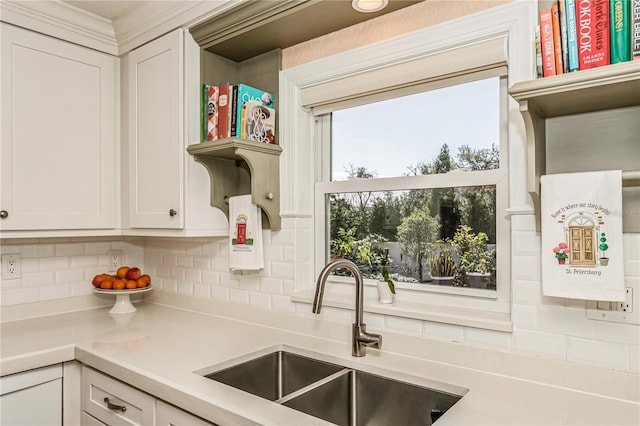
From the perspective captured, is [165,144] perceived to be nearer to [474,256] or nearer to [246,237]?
[246,237]

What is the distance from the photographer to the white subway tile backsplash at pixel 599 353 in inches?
47.2

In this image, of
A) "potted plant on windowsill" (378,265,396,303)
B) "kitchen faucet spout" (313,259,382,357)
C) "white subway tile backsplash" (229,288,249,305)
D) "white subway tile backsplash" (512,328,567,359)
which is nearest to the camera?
"white subway tile backsplash" (512,328,567,359)

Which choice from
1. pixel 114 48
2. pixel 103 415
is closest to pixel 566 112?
pixel 103 415

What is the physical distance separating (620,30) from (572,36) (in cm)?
10

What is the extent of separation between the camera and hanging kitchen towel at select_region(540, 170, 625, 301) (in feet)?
3.72

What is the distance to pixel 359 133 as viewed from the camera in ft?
6.46

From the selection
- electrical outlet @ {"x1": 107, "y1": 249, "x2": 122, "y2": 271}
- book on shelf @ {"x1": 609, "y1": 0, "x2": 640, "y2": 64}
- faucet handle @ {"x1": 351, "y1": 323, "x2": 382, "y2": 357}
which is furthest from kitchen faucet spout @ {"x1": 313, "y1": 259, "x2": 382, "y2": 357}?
electrical outlet @ {"x1": 107, "y1": 249, "x2": 122, "y2": 271}

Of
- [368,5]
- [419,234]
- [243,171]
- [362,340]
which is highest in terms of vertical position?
[368,5]

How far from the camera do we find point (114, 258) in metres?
2.54

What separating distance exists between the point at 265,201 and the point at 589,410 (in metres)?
1.36

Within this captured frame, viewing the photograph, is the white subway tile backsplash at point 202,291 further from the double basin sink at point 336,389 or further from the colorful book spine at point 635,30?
the colorful book spine at point 635,30

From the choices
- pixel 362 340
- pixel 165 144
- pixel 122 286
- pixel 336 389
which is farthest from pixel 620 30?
pixel 122 286

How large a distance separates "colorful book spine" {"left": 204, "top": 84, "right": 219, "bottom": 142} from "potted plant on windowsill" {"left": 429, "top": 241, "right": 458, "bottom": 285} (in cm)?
106

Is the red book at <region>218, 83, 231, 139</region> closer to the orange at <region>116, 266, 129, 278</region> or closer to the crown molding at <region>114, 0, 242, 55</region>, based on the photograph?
the crown molding at <region>114, 0, 242, 55</region>
